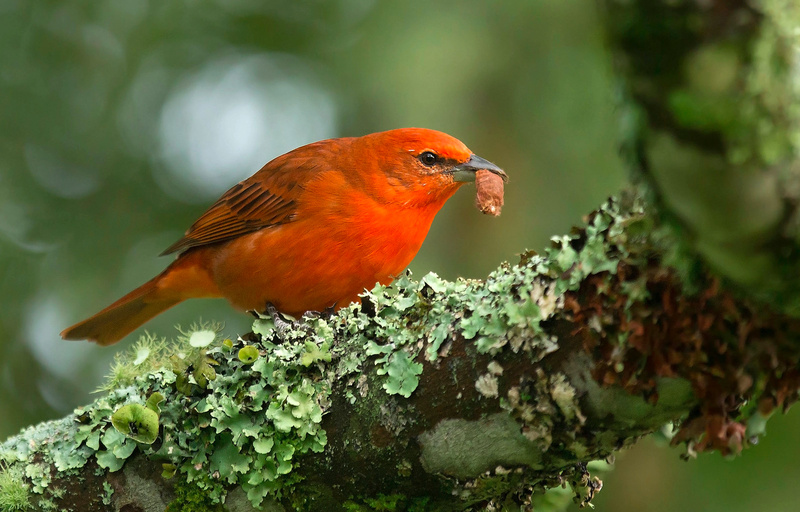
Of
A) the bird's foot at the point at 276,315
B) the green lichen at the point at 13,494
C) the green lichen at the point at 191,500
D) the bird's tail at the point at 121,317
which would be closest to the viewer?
the green lichen at the point at 191,500

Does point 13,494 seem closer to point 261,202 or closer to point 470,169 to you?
point 261,202

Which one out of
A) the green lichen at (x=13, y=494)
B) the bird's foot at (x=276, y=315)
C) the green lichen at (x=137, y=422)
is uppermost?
the bird's foot at (x=276, y=315)

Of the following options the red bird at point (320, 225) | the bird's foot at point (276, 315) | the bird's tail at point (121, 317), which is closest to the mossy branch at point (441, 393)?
the bird's foot at point (276, 315)

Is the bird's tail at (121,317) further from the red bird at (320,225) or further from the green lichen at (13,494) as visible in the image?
the green lichen at (13,494)

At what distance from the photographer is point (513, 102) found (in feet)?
16.5

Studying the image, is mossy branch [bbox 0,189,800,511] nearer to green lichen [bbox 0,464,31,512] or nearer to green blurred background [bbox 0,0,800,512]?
green lichen [bbox 0,464,31,512]

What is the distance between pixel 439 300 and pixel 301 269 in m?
1.68

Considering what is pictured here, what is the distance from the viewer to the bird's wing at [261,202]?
420 centimetres

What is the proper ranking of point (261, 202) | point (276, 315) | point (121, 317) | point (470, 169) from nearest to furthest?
point (276, 315) → point (470, 169) → point (261, 202) → point (121, 317)

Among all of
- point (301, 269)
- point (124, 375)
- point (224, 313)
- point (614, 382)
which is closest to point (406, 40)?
point (301, 269)

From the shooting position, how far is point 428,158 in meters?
4.14

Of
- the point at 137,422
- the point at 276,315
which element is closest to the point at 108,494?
the point at 137,422

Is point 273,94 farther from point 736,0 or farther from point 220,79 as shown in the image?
point 736,0

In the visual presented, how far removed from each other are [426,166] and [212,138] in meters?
3.38
